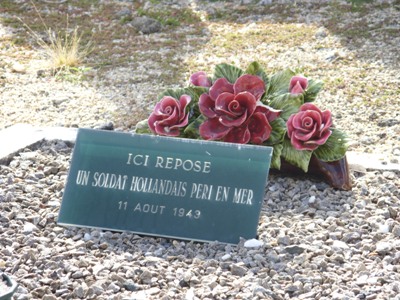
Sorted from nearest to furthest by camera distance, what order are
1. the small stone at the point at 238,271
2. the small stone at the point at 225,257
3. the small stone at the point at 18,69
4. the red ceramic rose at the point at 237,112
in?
the small stone at the point at 238,271
the small stone at the point at 225,257
the red ceramic rose at the point at 237,112
the small stone at the point at 18,69

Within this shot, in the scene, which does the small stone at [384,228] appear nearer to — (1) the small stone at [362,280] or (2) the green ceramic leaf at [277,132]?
(1) the small stone at [362,280]

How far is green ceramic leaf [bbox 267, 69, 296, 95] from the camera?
482cm

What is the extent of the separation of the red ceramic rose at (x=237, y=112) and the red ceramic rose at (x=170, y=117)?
12 centimetres

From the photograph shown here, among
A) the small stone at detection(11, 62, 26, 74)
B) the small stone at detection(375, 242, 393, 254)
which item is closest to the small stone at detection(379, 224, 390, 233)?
the small stone at detection(375, 242, 393, 254)

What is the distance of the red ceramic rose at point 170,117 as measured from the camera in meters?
4.62

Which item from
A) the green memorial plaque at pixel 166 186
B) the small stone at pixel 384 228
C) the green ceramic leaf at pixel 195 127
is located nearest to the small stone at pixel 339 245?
the small stone at pixel 384 228

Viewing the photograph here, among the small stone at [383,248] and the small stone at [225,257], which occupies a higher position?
the small stone at [383,248]

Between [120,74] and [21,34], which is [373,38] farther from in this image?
[21,34]

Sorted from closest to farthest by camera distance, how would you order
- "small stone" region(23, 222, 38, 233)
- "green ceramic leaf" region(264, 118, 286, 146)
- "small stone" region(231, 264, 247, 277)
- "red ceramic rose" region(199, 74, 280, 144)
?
"small stone" region(231, 264, 247, 277) → "small stone" region(23, 222, 38, 233) → "red ceramic rose" region(199, 74, 280, 144) → "green ceramic leaf" region(264, 118, 286, 146)

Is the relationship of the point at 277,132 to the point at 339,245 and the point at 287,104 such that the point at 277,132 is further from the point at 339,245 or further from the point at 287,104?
the point at 339,245

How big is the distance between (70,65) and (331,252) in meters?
5.00

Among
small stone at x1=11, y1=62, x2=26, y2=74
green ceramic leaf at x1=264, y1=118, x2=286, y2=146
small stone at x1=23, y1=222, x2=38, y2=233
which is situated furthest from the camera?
small stone at x1=11, y1=62, x2=26, y2=74

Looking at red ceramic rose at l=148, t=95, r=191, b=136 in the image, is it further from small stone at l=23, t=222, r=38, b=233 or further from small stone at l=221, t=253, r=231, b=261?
small stone at l=221, t=253, r=231, b=261

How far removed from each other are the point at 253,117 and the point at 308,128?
0.93ft
